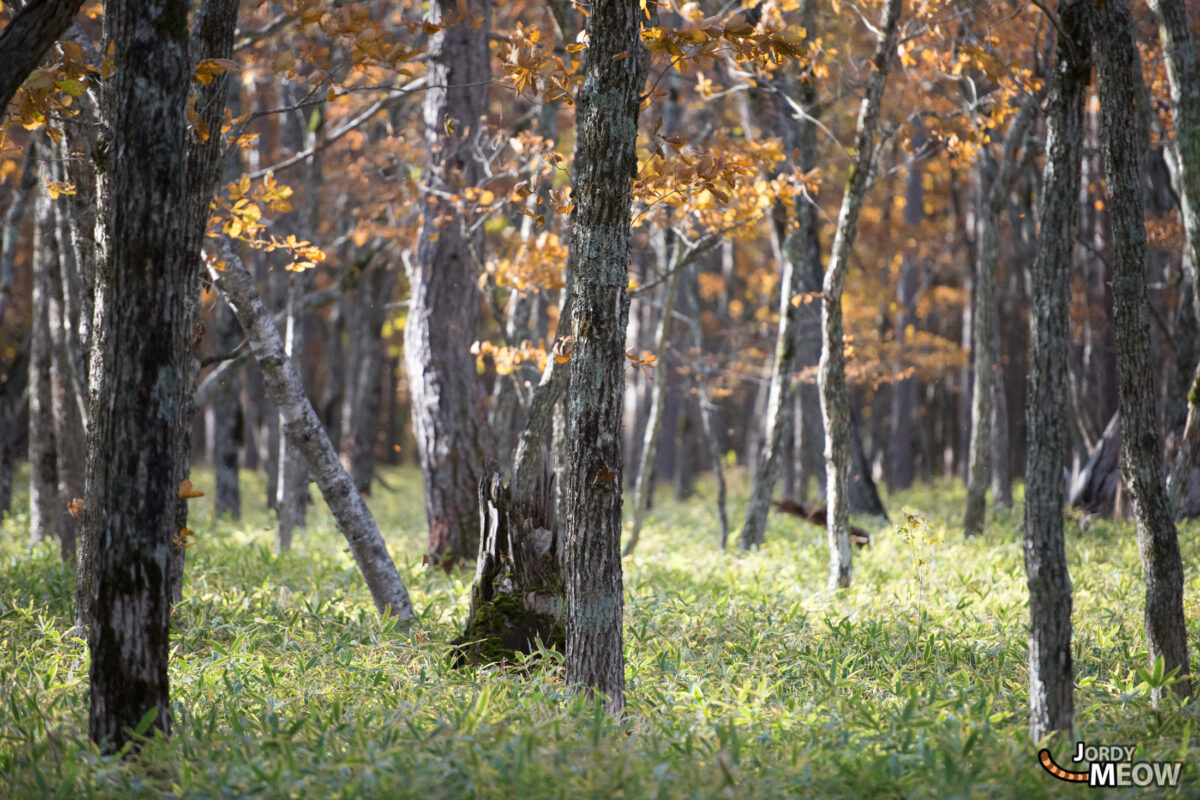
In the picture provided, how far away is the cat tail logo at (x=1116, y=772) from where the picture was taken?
359 cm

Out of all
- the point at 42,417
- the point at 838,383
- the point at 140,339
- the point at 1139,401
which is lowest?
the point at 42,417

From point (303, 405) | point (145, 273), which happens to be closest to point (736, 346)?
point (303, 405)

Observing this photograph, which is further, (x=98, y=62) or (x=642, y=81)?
(x=98, y=62)

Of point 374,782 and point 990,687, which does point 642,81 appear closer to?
point 374,782

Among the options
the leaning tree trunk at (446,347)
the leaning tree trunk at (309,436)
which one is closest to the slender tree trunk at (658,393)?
the leaning tree trunk at (446,347)

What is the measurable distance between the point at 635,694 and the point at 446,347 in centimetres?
529

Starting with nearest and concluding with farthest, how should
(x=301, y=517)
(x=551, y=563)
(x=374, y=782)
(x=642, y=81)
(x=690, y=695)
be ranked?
(x=374, y=782), (x=642, y=81), (x=690, y=695), (x=551, y=563), (x=301, y=517)

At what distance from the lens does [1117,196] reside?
14.8ft

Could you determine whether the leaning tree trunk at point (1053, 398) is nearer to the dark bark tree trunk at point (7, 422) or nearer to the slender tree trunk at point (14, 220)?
the slender tree trunk at point (14, 220)

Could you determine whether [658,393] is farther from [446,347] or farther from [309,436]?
[309,436]

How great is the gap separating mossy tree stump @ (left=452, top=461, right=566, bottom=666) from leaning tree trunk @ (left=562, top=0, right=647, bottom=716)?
3.88 feet

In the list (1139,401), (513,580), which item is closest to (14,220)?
(513,580)

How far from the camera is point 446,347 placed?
362 inches

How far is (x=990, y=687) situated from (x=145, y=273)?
457cm
